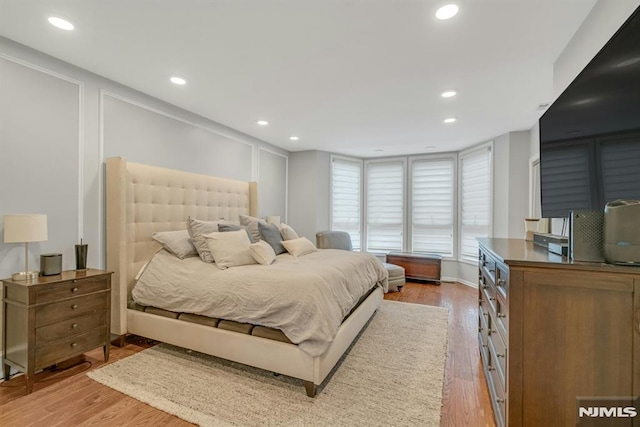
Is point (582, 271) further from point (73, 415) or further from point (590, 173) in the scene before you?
point (73, 415)

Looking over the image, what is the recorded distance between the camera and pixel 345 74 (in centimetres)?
259

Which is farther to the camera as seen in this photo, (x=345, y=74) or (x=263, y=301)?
(x=345, y=74)

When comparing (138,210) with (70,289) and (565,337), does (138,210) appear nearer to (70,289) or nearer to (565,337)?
(70,289)

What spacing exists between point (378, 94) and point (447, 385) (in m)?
2.77

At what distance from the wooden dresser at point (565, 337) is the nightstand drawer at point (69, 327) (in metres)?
2.98

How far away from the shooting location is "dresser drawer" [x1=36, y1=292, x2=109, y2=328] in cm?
204

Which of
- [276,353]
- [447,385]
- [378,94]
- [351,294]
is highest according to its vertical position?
[378,94]

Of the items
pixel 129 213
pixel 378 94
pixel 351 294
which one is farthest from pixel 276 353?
pixel 378 94

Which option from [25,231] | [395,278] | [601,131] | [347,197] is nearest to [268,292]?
[25,231]

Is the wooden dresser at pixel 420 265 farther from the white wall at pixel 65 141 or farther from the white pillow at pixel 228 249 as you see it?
the white wall at pixel 65 141

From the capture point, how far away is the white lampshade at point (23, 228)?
1978mm

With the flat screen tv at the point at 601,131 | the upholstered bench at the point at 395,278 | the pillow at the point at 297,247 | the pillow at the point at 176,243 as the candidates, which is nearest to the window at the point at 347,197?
the upholstered bench at the point at 395,278

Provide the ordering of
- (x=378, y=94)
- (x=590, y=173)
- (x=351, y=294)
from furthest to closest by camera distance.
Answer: (x=378, y=94) → (x=351, y=294) → (x=590, y=173)

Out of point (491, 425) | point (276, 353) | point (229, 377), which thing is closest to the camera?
point (491, 425)
